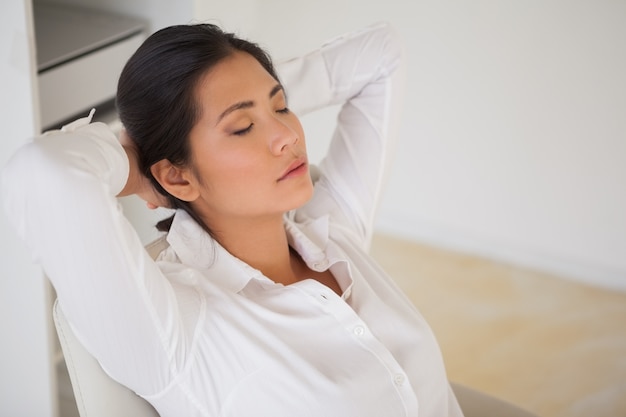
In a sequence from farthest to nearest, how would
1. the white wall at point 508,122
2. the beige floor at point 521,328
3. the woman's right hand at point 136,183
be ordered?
the white wall at point 508,122, the beige floor at point 521,328, the woman's right hand at point 136,183

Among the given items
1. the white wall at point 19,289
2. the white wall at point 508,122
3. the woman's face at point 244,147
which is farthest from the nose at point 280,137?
the white wall at point 508,122

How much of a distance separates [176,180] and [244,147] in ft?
0.42

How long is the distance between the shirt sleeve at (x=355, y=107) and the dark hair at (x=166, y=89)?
337 millimetres

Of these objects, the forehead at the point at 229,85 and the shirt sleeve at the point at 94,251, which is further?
the forehead at the point at 229,85

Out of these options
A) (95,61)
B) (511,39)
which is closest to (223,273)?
(95,61)

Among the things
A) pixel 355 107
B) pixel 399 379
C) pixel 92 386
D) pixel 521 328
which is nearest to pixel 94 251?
pixel 92 386

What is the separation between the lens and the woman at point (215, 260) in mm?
989

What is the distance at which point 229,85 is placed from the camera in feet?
4.09

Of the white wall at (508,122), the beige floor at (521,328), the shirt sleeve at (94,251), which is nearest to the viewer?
the shirt sleeve at (94,251)

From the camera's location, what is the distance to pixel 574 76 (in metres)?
2.55

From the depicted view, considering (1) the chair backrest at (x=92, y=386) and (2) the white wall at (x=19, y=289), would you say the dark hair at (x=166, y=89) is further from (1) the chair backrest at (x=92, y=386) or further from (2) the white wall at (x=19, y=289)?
(2) the white wall at (x=19, y=289)

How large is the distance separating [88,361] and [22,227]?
23cm

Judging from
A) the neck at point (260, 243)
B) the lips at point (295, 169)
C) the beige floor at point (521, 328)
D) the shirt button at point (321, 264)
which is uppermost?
the lips at point (295, 169)

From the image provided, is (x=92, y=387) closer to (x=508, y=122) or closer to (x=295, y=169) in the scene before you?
(x=295, y=169)
